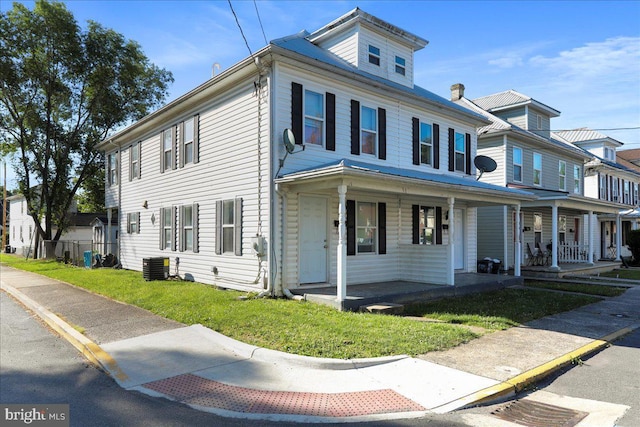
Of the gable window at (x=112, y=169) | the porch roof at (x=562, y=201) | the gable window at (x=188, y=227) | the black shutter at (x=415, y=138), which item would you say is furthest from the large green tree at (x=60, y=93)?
the porch roof at (x=562, y=201)

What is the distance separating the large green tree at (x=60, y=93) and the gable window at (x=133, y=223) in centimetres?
1181

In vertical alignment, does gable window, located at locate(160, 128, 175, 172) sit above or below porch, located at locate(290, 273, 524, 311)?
above

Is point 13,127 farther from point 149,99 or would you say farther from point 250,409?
point 250,409

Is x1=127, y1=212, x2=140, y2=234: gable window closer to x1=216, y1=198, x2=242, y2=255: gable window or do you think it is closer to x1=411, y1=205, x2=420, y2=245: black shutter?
x1=216, y1=198, x2=242, y2=255: gable window

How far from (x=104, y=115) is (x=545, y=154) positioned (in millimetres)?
25845

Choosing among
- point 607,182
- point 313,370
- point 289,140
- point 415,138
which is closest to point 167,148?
point 289,140

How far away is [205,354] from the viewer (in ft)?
20.7

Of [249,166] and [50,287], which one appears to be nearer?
[249,166]

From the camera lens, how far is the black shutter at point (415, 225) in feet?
45.2

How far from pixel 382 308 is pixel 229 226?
494cm

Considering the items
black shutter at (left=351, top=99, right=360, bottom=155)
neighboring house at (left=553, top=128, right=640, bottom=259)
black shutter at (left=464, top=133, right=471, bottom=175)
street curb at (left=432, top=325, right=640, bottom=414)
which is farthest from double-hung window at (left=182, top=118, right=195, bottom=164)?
neighboring house at (left=553, top=128, right=640, bottom=259)

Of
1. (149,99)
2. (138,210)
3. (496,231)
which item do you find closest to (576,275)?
(496,231)

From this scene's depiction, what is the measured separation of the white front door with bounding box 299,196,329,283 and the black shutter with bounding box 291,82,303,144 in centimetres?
160

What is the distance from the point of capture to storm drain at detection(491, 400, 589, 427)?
429 cm
